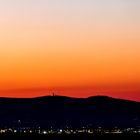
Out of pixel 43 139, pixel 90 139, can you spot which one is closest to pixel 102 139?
pixel 90 139

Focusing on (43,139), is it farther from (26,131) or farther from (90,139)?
(26,131)

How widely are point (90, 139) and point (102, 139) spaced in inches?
181

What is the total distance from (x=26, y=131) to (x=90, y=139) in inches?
2256

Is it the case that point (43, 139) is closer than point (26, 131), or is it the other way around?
point (43, 139)

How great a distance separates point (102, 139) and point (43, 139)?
1843 centimetres

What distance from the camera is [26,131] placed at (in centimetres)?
19650

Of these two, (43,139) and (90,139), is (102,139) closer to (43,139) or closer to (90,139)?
(90,139)

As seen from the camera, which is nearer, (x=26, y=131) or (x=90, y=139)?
(x=90, y=139)

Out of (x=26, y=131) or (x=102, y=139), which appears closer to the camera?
(x=102, y=139)

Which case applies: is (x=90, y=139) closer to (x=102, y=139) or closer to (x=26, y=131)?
(x=102, y=139)

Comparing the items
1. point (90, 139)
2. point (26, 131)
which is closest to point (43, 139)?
point (90, 139)

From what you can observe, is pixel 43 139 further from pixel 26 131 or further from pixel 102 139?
pixel 26 131

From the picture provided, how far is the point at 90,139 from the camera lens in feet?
475

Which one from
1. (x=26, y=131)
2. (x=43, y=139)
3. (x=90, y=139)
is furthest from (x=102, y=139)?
(x=26, y=131)
